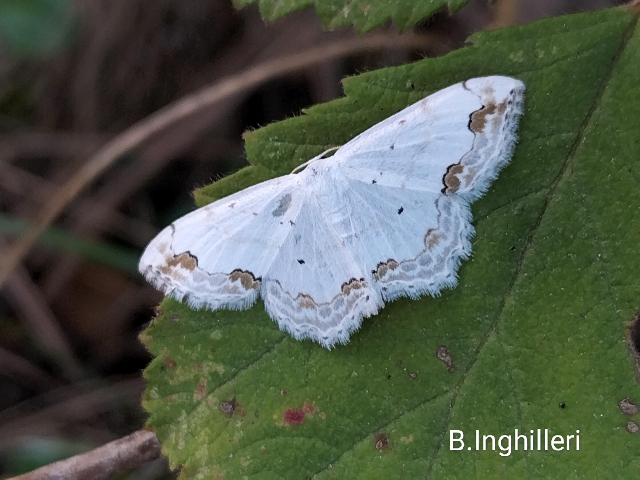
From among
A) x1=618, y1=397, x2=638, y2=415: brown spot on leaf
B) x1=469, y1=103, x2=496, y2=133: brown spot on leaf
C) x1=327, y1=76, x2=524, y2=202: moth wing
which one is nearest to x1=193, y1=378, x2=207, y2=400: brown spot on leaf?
x1=327, y1=76, x2=524, y2=202: moth wing

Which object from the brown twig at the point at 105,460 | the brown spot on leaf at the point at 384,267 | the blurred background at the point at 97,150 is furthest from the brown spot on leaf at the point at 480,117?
the brown twig at the point at 105,460

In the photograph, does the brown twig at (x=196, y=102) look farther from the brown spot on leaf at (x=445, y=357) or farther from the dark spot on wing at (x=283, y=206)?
the brown spot on leaf at (x=445, y=357)

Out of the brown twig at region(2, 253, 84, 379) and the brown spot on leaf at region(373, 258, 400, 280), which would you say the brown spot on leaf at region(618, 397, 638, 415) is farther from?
the brown twig at region(2, 253, 84, 379)

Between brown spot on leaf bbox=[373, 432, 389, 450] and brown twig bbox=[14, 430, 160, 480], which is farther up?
brown twig bbox=[14, 430, 160, 480]

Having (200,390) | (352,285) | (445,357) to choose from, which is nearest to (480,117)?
(352,285)

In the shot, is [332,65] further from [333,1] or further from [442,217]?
[442,217]

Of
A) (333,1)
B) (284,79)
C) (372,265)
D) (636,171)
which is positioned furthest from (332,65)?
(636,171)

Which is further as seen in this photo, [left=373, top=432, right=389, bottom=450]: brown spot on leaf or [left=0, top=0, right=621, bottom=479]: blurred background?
[left=0, top=0, right=621, bottom=479]: blurred background
